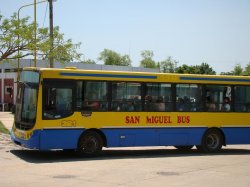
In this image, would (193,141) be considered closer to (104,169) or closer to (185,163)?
(185,163)

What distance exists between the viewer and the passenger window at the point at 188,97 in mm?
18766

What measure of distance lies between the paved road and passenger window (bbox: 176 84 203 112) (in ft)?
5.38

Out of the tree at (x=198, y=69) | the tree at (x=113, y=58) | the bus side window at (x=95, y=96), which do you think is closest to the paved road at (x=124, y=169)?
the bus side window at (x=95, y=96)

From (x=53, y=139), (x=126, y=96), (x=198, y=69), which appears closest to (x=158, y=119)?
(x=126, y=96)

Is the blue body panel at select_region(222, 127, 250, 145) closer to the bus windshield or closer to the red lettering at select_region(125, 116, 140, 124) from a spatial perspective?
the red lettering at select_region(125, 116, 140, 124)

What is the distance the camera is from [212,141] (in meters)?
19.6

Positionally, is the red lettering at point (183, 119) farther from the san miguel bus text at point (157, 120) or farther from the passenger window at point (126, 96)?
the passenger window at point (126, 96)

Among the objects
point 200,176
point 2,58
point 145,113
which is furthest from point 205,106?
point 2,58

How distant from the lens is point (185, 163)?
1614 centimetres

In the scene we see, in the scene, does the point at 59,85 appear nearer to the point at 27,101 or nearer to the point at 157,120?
the point at 27,101

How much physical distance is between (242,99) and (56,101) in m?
7.42

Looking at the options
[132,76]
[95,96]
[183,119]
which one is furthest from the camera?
[183,119]

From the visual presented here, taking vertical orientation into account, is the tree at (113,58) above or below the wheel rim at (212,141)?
above

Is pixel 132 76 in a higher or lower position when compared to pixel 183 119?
higher
